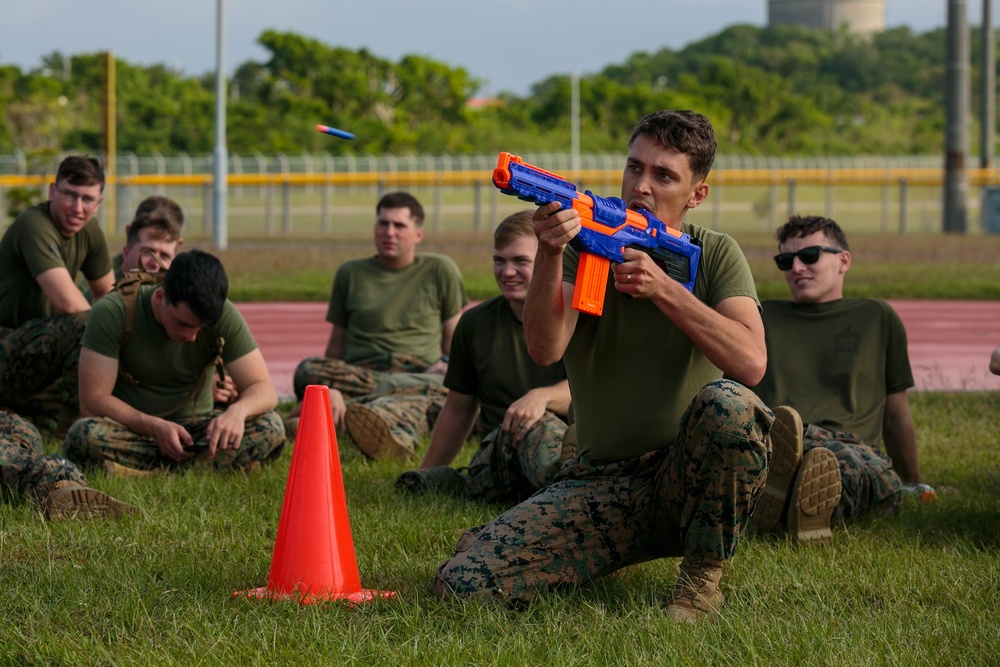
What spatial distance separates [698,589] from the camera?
4.82 m

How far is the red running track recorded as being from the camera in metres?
11.7

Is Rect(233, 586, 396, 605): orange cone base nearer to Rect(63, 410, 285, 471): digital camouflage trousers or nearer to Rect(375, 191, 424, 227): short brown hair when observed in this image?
Rect(63, 410, 285, 471): digital camouflage trousers

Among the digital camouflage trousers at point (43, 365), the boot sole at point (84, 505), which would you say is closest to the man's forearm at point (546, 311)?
the boot sole at point (84, 505)

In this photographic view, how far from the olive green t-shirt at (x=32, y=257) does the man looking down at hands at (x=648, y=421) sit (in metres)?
4.44

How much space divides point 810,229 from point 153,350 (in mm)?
3330

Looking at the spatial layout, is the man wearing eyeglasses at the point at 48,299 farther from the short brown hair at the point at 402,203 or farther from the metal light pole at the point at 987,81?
the metal light pole at the point at 987,81

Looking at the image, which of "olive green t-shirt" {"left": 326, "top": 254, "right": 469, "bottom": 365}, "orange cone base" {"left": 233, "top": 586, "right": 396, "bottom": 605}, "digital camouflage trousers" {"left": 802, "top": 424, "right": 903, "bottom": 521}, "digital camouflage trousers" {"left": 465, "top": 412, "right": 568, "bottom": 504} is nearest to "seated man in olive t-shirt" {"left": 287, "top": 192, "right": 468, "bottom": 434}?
"olive green t-shirt" {"left": 326, "top": 254, "right": 469, "bottom": 365}

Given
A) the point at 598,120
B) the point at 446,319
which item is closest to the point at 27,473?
the point at 446,319

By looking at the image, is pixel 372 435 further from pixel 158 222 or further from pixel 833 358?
pixel 833 358

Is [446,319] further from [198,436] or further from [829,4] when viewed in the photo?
[829,4]

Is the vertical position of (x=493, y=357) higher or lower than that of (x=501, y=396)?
higher

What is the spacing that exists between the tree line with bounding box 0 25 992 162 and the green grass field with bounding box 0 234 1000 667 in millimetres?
43998

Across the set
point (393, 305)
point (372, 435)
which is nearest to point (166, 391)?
point (372, 435)

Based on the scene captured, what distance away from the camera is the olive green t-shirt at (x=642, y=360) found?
4.91 meters
